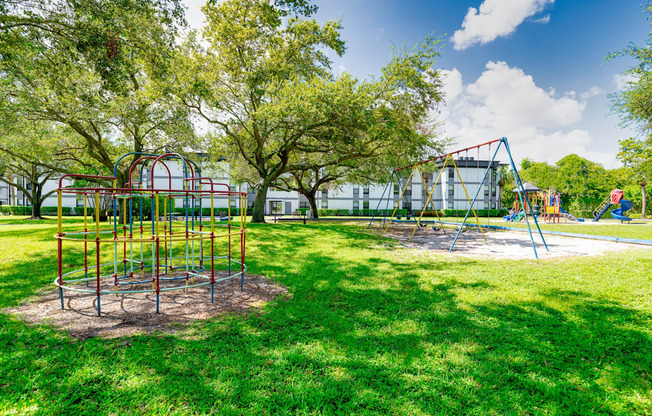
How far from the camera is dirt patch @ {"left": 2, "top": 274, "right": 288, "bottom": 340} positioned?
12.5 ft

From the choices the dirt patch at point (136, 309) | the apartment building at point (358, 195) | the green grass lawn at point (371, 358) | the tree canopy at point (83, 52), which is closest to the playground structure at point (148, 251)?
the dirt patch at point (136, 309)

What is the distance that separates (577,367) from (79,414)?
15.0 feet

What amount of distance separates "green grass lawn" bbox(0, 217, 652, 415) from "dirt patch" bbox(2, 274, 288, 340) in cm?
23

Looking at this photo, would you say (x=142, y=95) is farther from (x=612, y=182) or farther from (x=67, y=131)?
(x=612, y=182)

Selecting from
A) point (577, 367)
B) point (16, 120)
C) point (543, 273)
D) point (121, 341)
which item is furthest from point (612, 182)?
point (16, 120)

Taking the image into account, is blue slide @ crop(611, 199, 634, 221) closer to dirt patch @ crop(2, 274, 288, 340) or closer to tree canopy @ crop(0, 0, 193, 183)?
dirt patch @ crop(2, 274, 288, 340)

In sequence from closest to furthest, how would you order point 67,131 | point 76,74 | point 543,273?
point 543,273
point 76,74
point 67,131

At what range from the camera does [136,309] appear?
4.43 m

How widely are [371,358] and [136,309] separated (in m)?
3.63

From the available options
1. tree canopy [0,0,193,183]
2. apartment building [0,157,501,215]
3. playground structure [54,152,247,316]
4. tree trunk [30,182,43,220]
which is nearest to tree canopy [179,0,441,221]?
tree canopy [0,0,193,183]

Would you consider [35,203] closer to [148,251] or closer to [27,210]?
[27,210]

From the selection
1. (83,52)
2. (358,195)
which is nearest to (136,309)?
(83,52)

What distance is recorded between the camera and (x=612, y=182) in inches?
1763

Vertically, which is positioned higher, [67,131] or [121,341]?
[67,131]
